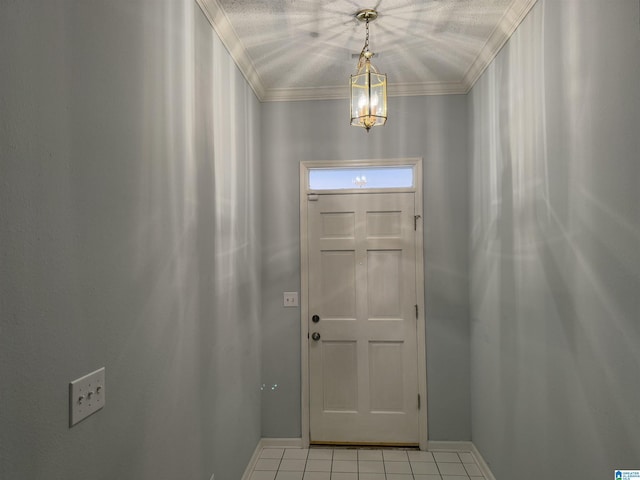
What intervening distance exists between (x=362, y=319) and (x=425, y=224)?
0.88m

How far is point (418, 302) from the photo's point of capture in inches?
118

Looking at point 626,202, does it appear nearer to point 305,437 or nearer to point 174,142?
point 174,142

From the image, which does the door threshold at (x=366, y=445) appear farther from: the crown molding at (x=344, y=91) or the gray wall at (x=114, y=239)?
the crown molding at (x=344, y=91)

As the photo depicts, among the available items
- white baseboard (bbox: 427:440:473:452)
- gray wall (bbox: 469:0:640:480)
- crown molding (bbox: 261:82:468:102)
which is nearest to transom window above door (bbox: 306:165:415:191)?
crown molding (bbox: 261:82:468:102)

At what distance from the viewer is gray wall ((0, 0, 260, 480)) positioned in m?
0.83

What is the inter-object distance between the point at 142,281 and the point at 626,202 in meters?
1.59

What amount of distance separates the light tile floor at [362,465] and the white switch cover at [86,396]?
6.36 ft

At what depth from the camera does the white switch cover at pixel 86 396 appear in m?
0.97

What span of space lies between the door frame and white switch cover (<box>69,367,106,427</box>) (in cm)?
204

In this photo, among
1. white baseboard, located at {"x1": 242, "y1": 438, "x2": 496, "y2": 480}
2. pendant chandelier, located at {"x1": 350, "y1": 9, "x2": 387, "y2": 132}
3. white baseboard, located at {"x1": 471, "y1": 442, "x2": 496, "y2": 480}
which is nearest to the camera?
pendant chandelier, located at {"x1": 350, "y1": 9, "x2": 387, "y2": 132}

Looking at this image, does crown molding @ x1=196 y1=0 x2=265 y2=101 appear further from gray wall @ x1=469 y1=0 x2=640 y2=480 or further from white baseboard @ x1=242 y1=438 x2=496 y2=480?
white baseboard @ x1=242 y1=438 x2=496 y2=480

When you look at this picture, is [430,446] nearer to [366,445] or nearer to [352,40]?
[366,445]

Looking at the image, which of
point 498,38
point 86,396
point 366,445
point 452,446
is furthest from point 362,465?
point 498,38

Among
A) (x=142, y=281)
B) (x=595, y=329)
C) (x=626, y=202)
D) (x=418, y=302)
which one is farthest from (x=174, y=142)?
(x=418, y=302)
